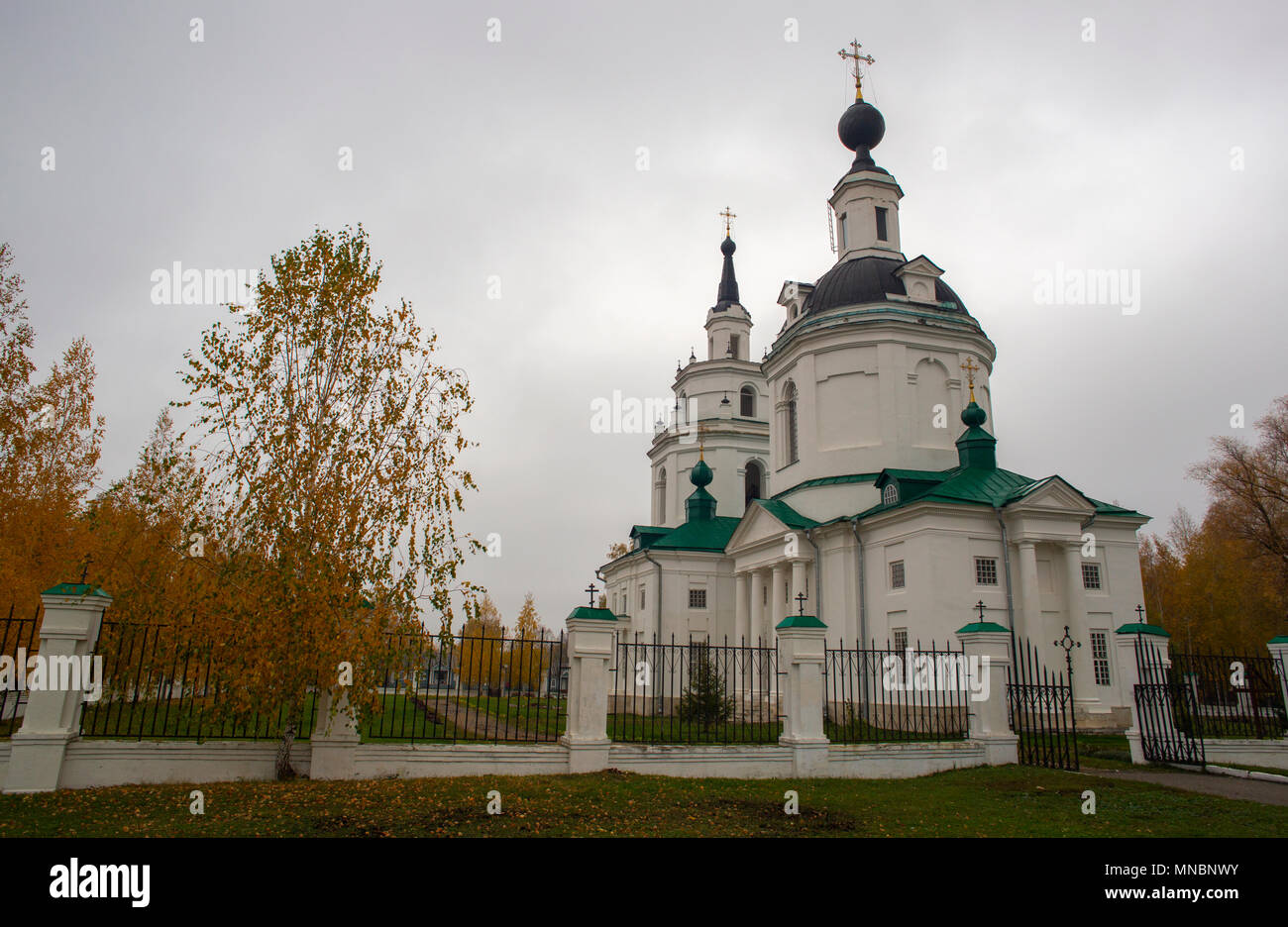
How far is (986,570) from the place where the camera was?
21.0 m

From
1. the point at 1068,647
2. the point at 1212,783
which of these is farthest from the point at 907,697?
the point at 1212,783

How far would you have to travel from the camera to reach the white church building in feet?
67.6

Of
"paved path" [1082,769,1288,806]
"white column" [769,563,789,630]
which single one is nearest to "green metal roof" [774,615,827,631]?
"paved path" [1082,769,1288,806]

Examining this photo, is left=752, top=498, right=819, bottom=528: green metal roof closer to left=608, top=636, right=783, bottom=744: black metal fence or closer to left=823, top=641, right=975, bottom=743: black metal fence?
left=608, top=636, right=783, bottom=744: black metal fence

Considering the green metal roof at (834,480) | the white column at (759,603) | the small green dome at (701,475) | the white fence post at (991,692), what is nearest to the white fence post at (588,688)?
the white fence post at (991,692)

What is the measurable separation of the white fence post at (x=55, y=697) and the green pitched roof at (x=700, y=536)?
2381 centimetres

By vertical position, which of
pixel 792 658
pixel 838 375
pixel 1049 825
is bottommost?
pixel 1049 825

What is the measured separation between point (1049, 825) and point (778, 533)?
58.5ft

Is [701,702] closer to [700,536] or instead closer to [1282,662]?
[1282,662]

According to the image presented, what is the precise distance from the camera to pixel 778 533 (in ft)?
85.1

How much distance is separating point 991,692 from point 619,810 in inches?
311

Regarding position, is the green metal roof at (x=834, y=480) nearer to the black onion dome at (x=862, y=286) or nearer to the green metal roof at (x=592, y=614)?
the black onion dome at (x=862, y=286)

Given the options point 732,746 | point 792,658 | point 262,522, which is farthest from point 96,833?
point 792,658
